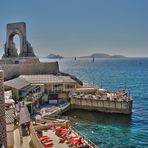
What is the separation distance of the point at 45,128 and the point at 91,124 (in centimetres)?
1480

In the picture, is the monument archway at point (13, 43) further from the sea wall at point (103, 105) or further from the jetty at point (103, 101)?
Result: the sea wall at point (103, 105)

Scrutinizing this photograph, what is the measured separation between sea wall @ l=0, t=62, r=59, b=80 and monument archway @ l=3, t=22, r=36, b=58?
10.4m

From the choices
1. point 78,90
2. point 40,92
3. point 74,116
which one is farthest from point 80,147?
point 78,90

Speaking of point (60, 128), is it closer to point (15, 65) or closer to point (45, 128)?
point (45, 128)

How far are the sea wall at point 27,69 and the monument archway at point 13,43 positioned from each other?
1037cm

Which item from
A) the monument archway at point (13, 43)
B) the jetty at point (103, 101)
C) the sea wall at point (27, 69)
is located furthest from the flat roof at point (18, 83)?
the monument archway at point (13, 43)

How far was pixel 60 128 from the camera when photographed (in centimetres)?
4016

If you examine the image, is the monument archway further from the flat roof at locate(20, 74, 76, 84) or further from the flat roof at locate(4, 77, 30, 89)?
the flat roof at locate(4, 77, 30, 89)

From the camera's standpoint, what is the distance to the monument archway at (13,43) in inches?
3511

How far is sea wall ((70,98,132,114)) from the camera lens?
60000 millimetres

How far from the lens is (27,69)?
8050 centimetres

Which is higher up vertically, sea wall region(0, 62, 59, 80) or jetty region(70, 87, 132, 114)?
sea wall region(0, 62, 59, 80)

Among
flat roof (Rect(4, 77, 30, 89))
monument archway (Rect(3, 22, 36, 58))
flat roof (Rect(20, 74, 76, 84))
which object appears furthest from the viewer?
monument archway (Rect(3, 22, 36, 58))

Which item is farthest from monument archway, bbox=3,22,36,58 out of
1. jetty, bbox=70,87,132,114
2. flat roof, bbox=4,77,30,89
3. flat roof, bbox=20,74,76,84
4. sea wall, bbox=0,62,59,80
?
jetty, bbox=70,87,132,114
